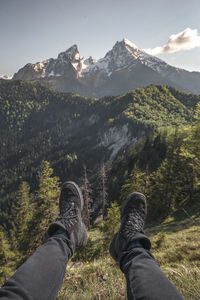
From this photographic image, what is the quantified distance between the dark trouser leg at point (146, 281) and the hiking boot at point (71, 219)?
4.75 feet

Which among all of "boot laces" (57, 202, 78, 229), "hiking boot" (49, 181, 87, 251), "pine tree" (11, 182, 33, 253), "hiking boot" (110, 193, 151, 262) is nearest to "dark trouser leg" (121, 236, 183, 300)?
"hiking boot" (110, 193, 151, 262)

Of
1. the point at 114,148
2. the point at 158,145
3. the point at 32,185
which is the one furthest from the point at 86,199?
the point at 32,185

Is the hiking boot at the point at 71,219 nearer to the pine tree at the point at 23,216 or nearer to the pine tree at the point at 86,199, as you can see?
the pine tree at the point at 23,216

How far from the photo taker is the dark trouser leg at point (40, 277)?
1.57 metres

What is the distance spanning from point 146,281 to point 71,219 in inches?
94.3

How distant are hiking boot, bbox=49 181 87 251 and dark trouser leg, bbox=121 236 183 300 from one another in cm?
145

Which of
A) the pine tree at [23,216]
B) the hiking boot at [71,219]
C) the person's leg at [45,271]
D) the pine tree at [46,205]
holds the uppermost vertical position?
the person's leg at [45,271]

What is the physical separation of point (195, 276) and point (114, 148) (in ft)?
446

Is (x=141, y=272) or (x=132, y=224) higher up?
(x=141, y=272)

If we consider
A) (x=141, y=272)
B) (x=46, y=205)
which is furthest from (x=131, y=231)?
(x=46, y=205)

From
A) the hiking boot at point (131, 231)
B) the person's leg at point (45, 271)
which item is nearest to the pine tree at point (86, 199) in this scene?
the hiking boot at point (131, 231)

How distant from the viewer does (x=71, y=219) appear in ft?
12.3

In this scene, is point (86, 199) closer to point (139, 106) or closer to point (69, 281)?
point (69, 281)

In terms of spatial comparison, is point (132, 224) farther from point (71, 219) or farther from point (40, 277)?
point (40, 277)
